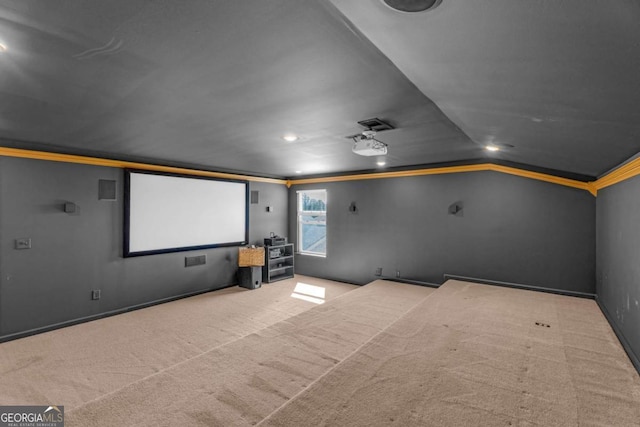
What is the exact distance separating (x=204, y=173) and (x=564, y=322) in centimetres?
599

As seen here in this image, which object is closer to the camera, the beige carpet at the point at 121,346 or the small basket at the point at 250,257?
the beige carpet at the point at 121,346

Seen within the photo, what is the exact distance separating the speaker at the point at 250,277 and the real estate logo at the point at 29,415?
12.3ft

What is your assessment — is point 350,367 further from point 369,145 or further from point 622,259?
point 622,259

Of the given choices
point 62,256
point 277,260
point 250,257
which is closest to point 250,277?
point 250,257

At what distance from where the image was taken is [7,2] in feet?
3.70

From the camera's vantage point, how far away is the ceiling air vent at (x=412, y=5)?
0.98m

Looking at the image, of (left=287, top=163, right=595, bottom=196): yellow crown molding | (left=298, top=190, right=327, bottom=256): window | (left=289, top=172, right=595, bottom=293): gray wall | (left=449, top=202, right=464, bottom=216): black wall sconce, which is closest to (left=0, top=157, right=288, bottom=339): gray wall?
(left=298, top=190, right=327, bottom=256): window

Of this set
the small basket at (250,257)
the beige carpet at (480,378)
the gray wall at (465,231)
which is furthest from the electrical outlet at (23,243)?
the gray wall at (465,231)

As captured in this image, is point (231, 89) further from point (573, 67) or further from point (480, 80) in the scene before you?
point (573, 67)

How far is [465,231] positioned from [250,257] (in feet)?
13.5

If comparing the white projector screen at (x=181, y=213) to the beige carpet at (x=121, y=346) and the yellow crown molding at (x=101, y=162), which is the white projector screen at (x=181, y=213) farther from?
the beige carpet at (x=121, y=346)

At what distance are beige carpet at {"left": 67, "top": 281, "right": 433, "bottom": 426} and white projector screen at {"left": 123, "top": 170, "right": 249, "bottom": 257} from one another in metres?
3.05

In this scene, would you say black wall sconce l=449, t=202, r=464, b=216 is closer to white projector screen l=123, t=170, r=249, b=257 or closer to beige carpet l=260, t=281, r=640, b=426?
beige carpet l=260, t=281, r=640, b=426

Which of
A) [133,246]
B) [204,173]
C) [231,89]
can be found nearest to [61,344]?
[133,246]
